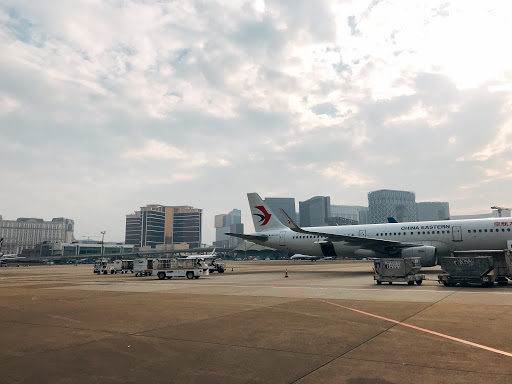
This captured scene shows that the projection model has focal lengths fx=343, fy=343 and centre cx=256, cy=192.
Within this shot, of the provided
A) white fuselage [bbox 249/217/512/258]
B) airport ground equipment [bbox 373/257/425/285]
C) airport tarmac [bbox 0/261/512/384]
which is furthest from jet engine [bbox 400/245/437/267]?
airport tarmac [bbox 0/261/512/384]

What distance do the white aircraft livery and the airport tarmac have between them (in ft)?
66.3

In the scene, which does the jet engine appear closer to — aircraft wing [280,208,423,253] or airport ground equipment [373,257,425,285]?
aircraft wing [280,208,423,253]

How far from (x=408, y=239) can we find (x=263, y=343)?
106 feet

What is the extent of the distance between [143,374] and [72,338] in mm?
4261

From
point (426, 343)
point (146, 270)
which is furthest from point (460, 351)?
point (146, 270)

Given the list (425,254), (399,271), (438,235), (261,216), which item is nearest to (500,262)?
(399,271)

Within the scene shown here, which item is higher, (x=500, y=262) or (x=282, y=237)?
(x=282, y=237)

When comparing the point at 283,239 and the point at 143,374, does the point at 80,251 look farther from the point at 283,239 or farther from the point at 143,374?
the point at 143,374

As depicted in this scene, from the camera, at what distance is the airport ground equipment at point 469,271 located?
2089 cm

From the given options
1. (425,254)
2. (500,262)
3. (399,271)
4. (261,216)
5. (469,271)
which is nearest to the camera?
(469,271)

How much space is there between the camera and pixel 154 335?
31.5 ft

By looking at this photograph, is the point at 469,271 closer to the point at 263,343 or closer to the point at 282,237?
the point at 263,343

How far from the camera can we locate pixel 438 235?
115 ft

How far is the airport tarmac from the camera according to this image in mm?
6305
